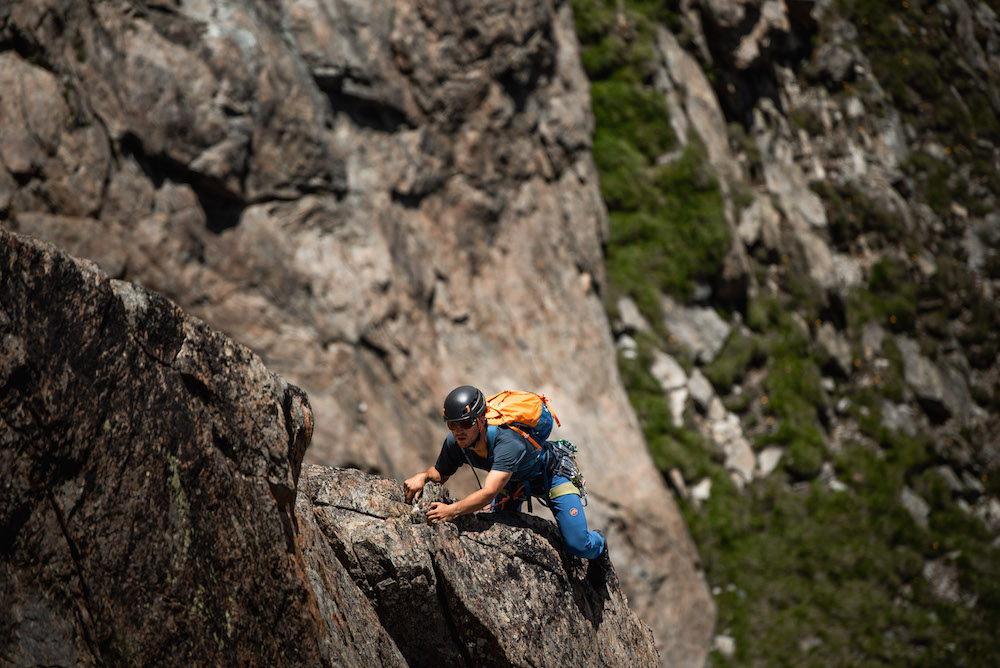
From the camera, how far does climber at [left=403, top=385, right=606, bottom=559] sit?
905 centimetres

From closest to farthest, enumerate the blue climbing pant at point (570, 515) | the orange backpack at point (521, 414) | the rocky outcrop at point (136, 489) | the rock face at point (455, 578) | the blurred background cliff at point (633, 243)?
the rocky outcrop at point (136, 489) → the rock face at point (455, 578) → the orange backpack at point (521, 414) → the blue climbing pant at point (570, 515) → the blurred background cliff at point (633, 243)

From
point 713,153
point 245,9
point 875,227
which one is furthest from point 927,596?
point 245,9

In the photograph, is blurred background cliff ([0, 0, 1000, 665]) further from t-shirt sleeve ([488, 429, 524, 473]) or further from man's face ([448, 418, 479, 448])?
t-shirt sleeve ([488, 429, 524, 473])

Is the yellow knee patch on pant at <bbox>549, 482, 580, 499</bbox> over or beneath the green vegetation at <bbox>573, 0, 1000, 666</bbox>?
over

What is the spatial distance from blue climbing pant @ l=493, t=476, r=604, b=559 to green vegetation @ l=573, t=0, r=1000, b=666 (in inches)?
629

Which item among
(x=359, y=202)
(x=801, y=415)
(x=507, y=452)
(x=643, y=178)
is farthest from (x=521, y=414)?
(x=643, y=178)

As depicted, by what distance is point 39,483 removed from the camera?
239 inches

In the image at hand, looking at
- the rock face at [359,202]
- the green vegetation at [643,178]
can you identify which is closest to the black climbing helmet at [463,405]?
the rock face at [359,202]

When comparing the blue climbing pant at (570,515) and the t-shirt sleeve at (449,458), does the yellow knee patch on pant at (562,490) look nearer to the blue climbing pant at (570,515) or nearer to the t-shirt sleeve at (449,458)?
the blue climbing pant at (570,515)

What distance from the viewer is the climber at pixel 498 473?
356 inches

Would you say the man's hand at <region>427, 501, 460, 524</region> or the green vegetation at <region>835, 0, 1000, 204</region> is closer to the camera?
the man's hand at <region>427, 501, 460, 524</region>

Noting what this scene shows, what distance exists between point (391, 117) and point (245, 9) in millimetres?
4864

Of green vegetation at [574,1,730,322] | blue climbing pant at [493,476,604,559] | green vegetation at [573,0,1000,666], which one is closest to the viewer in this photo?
blue climbing pant at [493,476,604,559]

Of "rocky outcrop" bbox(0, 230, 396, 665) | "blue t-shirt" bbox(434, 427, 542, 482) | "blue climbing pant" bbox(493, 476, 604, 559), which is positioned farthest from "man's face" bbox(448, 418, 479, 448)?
"rocky outcrop" bbox(0, 230, 396, 665)
